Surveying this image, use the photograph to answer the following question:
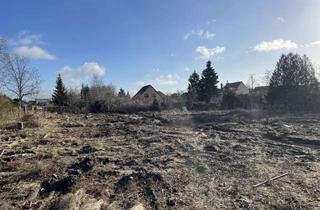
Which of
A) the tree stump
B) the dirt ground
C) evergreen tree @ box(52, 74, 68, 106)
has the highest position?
evergreen tree @ box(52, 74, 68, 106)

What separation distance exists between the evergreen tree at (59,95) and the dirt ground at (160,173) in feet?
85.6

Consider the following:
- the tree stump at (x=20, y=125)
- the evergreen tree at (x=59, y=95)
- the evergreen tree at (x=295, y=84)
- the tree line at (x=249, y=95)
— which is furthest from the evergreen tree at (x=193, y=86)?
the tree stump at (x=20, y=125)

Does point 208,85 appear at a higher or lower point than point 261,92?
higher

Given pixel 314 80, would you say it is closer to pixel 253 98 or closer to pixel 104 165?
pixel 253 98

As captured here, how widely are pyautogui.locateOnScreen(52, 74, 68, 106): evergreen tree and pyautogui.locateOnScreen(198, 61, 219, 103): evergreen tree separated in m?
18.4

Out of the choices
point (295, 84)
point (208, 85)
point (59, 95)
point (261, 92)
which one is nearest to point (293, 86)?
point (295, 84)

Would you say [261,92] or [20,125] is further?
[261,92]

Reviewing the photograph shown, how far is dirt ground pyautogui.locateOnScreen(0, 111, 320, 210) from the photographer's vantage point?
512cm

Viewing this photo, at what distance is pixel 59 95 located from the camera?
121 feet

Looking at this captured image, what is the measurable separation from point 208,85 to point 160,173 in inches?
1299

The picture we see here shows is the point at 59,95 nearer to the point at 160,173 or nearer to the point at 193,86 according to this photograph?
the point at 193,86

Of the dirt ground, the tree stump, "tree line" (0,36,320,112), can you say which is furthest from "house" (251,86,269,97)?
the tree stump

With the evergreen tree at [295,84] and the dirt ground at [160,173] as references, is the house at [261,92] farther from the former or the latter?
the dirt ground at [160,173]

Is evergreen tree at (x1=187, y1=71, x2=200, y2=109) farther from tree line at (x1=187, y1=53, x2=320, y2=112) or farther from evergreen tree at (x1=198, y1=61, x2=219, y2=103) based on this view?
tree line at (x1=187, y1=53, x2=320, y2=112)
